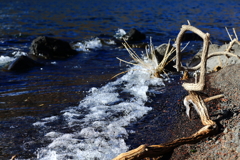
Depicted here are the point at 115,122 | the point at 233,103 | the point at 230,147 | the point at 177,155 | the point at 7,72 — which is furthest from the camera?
the point at 7,72

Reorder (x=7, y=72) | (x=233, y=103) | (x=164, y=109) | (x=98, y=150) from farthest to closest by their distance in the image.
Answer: (x=7, y=72) < (x=164, y=109) < (x=233, y=103) < (x=98, y=150)

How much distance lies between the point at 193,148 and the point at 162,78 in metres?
3.67

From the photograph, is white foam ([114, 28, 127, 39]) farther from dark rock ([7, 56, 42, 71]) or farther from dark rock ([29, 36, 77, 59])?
dark rock ([7, 56, 42, 71])

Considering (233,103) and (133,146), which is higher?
(233,103)

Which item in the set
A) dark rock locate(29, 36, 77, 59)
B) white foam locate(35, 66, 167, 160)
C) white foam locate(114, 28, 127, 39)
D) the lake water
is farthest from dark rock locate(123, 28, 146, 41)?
white foam locate(35, 66, 167, 160)

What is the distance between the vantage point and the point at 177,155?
120 inches

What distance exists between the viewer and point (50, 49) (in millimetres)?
9852

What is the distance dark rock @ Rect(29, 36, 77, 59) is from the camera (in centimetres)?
972

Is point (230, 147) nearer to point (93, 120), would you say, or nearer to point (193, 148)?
point (193, 148)

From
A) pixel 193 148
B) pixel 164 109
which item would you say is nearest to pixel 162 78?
pixel 164 109

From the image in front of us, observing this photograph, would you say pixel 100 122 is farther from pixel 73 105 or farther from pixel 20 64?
pixel 20 64

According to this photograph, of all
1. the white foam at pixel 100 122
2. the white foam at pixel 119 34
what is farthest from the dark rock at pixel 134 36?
the white foam at pixel 100 122

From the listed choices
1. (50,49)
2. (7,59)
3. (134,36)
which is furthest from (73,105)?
(134,36)

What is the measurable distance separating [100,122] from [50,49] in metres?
6.28
